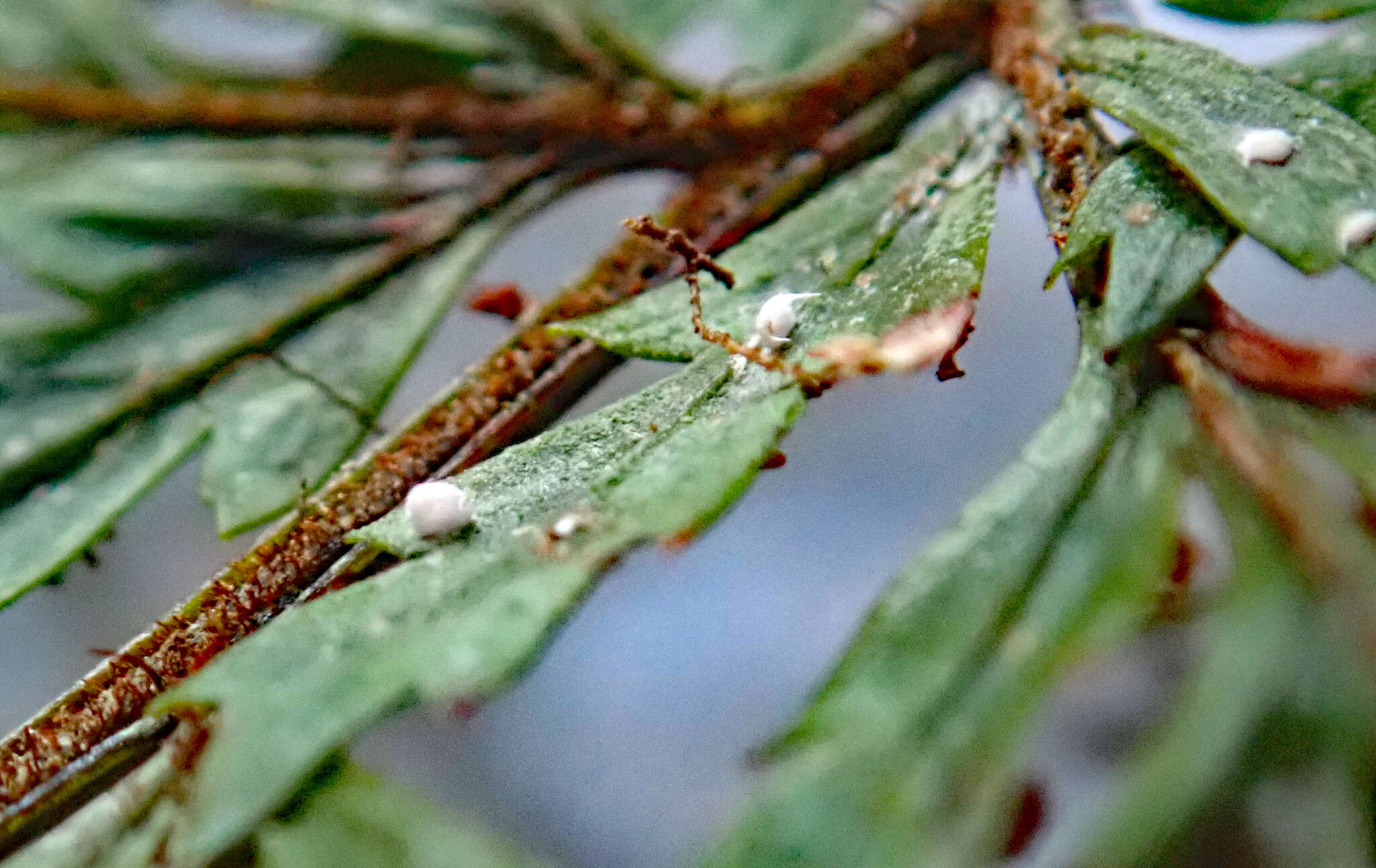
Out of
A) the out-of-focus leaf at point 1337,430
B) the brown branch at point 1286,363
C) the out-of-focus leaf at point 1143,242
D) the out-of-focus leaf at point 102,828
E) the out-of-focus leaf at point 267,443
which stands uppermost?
the out-of-focus leaf at point 267,443

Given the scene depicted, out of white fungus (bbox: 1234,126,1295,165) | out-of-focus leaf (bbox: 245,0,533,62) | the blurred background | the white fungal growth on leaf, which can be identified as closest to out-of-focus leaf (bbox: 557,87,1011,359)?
the white fungal growth on leaf

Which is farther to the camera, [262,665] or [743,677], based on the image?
[743,677]

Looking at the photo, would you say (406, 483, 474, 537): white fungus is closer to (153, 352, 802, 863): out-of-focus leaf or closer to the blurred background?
(153, 352, 802, 863): out-of-focus leaf

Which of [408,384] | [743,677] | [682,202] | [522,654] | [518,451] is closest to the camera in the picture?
[522,654]

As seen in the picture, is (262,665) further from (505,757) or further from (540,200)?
(505,757)

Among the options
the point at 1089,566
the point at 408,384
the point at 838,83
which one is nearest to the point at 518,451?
the point at 1089,566

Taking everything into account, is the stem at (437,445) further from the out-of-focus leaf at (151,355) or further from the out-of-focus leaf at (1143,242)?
the out-of-focus leaf at (1143,242)

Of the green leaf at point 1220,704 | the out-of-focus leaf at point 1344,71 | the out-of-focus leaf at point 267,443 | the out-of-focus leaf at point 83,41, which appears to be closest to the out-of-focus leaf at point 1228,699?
the green leaf at point 1220,704
